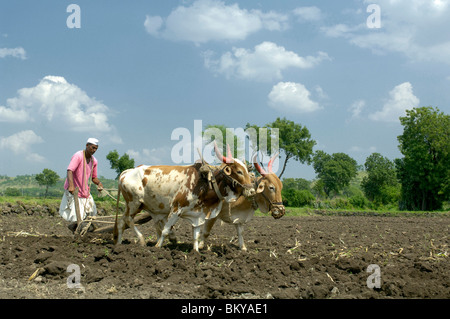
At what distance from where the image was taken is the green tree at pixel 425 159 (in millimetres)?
45656

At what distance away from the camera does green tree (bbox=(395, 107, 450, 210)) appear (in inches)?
1797

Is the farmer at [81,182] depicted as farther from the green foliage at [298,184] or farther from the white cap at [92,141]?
the green foliage at [298,184]

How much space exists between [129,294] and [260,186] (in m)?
3.76

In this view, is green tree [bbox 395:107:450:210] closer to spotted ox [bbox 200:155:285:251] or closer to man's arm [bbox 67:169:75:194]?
spotted ox [bbox 200:155:285:251]

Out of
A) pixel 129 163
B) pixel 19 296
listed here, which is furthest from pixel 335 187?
pixel 19 296

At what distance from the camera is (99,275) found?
681 cm

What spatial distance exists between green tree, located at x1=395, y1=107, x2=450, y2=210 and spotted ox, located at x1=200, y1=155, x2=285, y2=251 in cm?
4038

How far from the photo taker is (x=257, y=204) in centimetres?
937

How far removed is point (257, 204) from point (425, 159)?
137 ft

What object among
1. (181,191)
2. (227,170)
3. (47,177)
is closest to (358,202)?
(47,177)

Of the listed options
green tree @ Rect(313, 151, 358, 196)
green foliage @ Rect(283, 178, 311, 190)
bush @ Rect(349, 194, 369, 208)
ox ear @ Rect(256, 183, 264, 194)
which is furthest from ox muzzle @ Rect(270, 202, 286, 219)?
green foliage @ Rect(283, 178, 311, 190)
